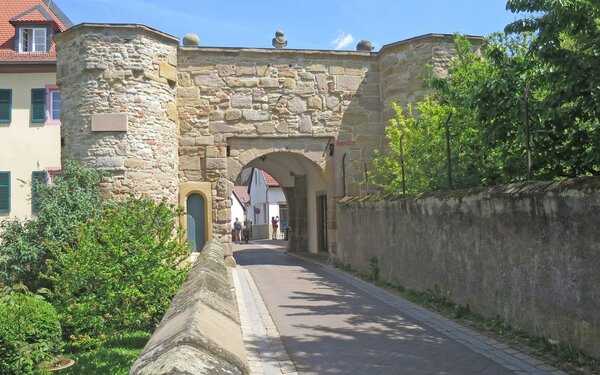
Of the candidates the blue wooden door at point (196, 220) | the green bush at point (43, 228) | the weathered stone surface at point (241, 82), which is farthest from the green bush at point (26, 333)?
the weathered stone surface at point (241, 82)

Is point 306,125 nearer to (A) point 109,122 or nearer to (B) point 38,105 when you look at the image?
(A) point 109,122

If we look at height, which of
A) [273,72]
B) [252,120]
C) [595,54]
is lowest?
[595,54]

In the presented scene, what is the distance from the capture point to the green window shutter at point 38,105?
20109 millimetres

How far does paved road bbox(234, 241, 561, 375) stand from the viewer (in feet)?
16.6

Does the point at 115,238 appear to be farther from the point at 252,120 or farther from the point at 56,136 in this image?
the point at 56,136

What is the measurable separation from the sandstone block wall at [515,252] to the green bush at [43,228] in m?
6.15

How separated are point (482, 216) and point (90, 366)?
4.80 meters

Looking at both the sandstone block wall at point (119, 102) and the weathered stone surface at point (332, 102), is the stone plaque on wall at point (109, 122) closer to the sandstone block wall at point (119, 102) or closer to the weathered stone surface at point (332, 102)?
the sandstone block wall at point (119, 102)

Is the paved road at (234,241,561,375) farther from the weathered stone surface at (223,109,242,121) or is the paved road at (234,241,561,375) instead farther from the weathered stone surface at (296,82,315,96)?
the weathered stone surface at (296,82,315,96)

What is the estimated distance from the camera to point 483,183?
8773 mm

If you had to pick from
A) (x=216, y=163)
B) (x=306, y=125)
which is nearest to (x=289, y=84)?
(x=306, y=125)

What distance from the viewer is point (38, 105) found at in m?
20.2

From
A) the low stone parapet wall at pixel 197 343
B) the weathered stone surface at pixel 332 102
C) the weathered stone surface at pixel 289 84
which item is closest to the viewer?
the low stone parapet wall at pixel 197 343

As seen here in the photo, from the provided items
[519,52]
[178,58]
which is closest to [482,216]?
[519,52]
